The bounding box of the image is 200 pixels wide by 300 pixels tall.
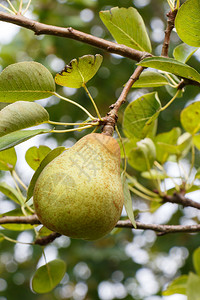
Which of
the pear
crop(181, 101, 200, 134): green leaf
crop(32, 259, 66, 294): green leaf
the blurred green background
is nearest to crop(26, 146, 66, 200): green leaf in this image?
the pear

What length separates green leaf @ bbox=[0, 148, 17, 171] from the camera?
48.3 inches

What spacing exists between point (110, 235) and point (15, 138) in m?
2.37

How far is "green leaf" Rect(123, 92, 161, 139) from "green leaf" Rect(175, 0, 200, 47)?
0.77 ft

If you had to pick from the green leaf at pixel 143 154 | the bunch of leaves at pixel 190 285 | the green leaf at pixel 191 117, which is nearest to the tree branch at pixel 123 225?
the bunch of leaves at pixel 190 285

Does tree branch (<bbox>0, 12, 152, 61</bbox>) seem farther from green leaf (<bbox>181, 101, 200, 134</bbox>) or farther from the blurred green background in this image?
the blurred green background

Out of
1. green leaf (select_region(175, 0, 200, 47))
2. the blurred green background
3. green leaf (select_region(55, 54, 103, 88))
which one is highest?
green leaf (select_region(175, 0, 200, 47))

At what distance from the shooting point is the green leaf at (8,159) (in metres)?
1.23

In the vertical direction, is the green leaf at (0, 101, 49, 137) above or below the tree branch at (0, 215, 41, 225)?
above

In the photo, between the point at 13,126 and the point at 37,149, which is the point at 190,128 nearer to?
the point at 37,149

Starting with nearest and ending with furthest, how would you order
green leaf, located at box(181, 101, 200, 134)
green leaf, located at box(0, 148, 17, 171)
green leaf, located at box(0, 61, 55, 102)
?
green leaf, located at box(0, 61, 55, 102), green leaf, located at box(0, 148, 17, 171), green leaf, located at box(181, 101, 200, 134)

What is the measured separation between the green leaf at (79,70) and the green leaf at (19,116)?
0.33 ft

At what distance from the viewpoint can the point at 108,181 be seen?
78cm

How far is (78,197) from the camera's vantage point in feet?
2.38

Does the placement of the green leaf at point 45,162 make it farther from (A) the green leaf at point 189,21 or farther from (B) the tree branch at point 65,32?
(A) the green leaf at point 189,21
